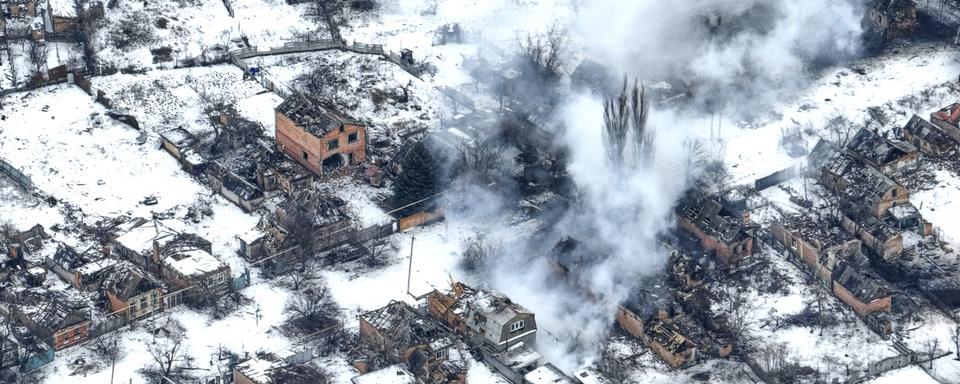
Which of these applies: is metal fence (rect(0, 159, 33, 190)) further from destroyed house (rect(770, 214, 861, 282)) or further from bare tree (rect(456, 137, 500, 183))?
destroyed house (rect(770, 214, 861, 282))

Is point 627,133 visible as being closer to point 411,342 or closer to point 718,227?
point 718,227

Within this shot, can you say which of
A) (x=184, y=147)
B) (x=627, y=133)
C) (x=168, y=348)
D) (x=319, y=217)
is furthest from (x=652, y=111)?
(x=168, y=348)

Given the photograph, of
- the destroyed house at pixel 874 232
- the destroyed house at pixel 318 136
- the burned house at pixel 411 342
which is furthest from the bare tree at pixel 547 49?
the burned house at pixel 411 342

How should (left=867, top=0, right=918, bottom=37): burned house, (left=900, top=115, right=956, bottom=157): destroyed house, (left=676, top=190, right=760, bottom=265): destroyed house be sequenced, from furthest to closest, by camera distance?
(left=867, top=0, right=918, bottom=37): burned house → (left=900, top=115, right=956, bottom=157): destroyed house → (left=676, top=190, right=760, bottom=265): destroyed house

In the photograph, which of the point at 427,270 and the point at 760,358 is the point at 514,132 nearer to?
the point at 427,270

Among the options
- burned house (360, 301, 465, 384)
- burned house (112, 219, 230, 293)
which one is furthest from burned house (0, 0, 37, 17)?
burned house (360, 301, 465, 384)

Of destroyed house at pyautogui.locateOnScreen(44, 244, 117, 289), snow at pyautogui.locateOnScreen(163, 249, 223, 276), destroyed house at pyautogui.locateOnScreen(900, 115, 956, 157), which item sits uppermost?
destroyed house at pyautogui.locateOnScreen(900, 115, 956, 157)

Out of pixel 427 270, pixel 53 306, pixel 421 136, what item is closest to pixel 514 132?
pixel 421 136
